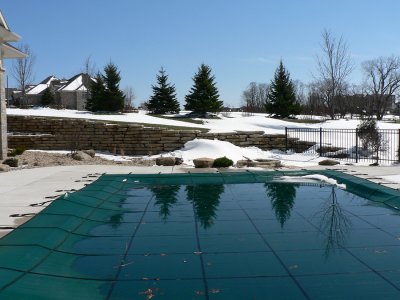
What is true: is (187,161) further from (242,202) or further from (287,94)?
(287,94)

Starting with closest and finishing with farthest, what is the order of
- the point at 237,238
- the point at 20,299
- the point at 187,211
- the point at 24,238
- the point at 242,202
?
1. the point at 20,299
2. the point at 24,238
3. the point at 237,238
4. the point at 187,211
5. the point at 242,202

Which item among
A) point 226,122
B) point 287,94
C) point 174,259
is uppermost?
point 287,94

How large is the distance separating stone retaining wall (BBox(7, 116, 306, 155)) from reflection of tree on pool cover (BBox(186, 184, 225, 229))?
7.68 m

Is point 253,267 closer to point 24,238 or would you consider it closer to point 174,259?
point 174,259

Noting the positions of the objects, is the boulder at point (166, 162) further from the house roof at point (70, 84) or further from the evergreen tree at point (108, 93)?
the house roof at point (70, 84)

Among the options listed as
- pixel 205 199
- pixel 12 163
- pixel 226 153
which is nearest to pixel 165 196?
pixel 205 199

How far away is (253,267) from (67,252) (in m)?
2.19

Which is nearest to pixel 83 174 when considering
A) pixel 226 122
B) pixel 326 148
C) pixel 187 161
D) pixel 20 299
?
pixel 187 161

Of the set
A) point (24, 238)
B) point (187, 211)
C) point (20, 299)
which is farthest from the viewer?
point (187, 211)

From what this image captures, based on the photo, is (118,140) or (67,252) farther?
(118,140)

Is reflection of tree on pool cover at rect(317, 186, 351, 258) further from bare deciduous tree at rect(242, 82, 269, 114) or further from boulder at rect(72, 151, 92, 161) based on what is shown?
bare deciduous tree at rect(242, 82, 269, 114)

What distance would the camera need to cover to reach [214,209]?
7.69 metres

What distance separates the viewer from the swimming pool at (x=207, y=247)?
394 centimetres

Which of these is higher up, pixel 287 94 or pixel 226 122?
pixel 287 94
